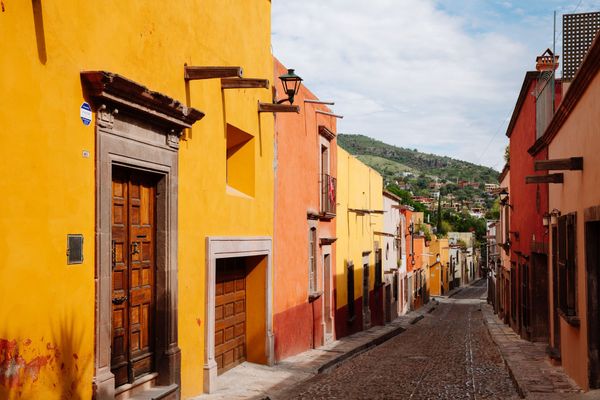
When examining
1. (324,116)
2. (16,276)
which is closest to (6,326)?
(16,276)

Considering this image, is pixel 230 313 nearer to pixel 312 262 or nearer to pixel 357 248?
pixel 312 262

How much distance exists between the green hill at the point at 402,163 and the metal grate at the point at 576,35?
137312 millimetres

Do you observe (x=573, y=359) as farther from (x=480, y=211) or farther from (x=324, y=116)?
(x=480, y=211)

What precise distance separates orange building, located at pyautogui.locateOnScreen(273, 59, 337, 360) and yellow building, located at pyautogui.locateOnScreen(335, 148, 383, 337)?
1443 millimetres

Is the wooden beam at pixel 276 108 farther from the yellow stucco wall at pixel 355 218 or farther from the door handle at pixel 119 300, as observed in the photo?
the yellow stucco wall at pixel 355 218

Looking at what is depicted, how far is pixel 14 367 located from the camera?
5.34 m

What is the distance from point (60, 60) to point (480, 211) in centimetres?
13824

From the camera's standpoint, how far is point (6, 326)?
525cm

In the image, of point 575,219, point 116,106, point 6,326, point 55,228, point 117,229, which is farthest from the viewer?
point 575,219

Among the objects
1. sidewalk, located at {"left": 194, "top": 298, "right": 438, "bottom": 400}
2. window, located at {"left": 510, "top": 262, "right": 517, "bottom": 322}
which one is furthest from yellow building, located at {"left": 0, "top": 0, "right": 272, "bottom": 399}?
window, located at {"left": 510, "top": 262, "right": 517, "bottom": 322}

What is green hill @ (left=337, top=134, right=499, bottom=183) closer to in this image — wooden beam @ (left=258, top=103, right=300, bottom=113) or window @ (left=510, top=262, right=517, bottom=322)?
window @ (left=510, top=262, right=517, bottom=322)

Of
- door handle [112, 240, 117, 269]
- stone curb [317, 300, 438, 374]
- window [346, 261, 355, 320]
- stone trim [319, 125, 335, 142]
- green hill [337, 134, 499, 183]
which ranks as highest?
green hill [337, 134, 499, 183]

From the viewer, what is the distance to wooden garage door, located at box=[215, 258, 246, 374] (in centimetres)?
1072

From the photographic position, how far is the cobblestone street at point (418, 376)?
10.6 meters
